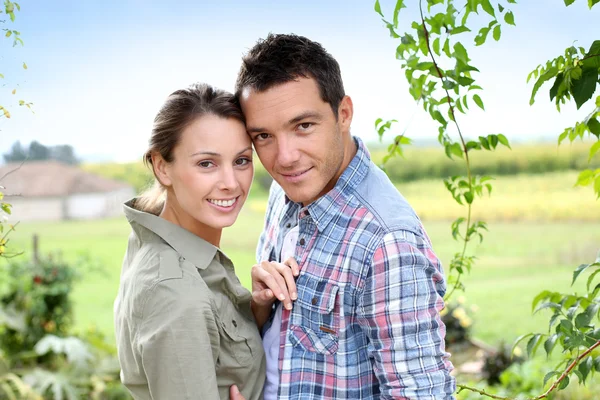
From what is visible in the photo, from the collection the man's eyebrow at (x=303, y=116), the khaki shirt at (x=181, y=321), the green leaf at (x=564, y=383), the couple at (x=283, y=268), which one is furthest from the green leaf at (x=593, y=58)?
the khaki shirt at (x=181, y=321)

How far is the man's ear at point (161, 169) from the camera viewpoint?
1.54m

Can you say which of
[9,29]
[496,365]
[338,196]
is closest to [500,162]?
[496,365]

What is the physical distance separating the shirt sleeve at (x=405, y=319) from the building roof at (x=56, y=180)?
16.6 ft

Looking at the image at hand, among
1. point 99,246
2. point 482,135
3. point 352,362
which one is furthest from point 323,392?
point 99,246

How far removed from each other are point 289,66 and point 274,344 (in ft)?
2.22

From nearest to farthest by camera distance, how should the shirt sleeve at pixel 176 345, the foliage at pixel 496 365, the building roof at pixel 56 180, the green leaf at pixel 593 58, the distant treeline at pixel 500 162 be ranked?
the shirt sleeve at pixel 176 345, the green leaf at pixel 593 58, the foliage at pixel 496 365, the building roof at pixel 56 180, the distant treeline at pixel 500 162

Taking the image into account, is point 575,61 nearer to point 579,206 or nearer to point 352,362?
point 352,362

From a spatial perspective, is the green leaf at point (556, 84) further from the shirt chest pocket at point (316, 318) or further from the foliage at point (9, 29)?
the foliage at point (9, 29)

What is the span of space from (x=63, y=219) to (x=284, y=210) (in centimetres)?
511

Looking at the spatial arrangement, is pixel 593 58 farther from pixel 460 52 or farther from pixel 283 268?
pixel 283 268

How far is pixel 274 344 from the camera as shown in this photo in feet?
5.09

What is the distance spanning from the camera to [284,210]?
1743 millimetres

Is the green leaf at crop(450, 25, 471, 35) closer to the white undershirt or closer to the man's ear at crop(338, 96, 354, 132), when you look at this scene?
the man's ear at crop(338, 96, 354, 132)

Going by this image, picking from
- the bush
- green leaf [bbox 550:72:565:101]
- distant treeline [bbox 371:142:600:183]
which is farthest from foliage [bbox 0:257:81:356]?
green leaf [bbox 550:72:565:101]
